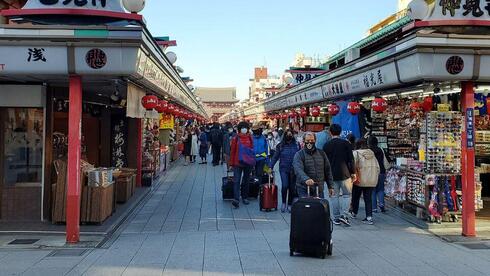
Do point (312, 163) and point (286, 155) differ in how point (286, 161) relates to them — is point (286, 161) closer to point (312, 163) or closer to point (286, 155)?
point (286, 155)

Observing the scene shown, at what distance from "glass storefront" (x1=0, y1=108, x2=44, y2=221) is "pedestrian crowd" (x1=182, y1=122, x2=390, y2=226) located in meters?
4.24

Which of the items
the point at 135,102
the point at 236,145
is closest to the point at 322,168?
the point at 236,145

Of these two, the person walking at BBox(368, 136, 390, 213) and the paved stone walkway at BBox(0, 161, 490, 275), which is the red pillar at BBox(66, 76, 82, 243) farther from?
the person walking at BBox(368, 136, 390, 213)

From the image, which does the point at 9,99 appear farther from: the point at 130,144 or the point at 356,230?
the point at 356,230

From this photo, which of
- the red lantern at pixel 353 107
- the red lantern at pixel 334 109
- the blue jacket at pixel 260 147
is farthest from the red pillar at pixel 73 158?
the red lantern at pixel 334 109

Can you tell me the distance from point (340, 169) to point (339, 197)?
0.61m

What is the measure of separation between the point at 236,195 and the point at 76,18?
5.37 m

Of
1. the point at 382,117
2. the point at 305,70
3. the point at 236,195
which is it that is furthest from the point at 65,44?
the point at 305,70

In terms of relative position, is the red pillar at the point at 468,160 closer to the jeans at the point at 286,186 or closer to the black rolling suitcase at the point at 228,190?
the jeans at the point at 286,186

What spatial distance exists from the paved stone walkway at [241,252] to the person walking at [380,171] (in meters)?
0.66

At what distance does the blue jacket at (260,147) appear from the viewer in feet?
40.7

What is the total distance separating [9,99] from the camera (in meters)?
9.70

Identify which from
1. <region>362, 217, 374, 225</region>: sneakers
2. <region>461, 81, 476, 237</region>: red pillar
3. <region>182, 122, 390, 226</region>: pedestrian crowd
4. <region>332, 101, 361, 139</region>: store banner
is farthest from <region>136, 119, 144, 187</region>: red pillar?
<region>461, 81, 476, 237</region>: red pillar

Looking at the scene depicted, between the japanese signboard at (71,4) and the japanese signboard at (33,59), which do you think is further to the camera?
the japanese signboard at (71,4)
